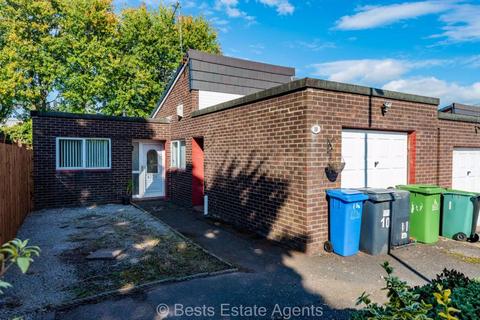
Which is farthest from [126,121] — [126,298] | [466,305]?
[466,305]

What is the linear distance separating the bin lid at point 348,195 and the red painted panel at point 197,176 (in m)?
5.63

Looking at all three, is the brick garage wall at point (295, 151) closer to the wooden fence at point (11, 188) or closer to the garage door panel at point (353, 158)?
the garage door panel at point (353, 158)

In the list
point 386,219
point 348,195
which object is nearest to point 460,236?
point 386,219

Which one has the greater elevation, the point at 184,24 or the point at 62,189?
the point at 184,24

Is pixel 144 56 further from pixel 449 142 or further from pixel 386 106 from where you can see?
pixel 449 142

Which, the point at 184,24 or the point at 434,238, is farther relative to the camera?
the point at 184,24

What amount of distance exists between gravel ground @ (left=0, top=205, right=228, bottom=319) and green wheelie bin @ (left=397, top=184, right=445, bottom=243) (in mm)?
4360

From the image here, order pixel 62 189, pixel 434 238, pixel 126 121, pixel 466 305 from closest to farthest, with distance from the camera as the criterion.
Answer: pixel 466 305 < pixel 434 238 < pixel 62 189 < pixel 126 121

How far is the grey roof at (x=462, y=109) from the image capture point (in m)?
15.6

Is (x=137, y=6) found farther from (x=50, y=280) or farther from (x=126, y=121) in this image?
(x=50, y=280)

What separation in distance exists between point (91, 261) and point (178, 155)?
690 cm

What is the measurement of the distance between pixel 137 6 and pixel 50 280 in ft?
84.6

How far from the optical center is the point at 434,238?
6488 millimetres

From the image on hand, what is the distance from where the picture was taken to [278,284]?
Result: 4516 mm
